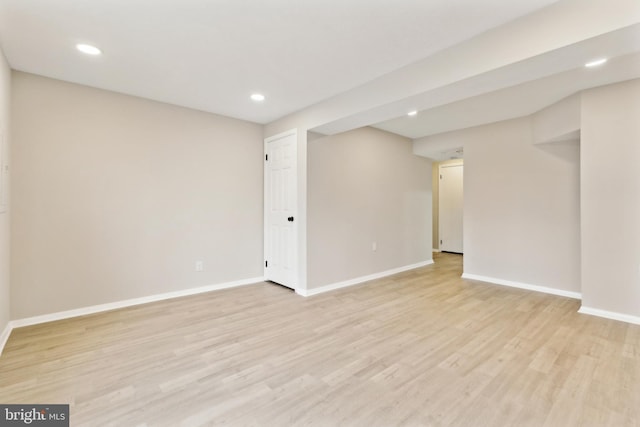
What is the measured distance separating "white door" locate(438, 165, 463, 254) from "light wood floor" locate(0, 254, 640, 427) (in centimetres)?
382

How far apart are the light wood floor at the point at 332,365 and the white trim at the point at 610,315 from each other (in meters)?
0.14

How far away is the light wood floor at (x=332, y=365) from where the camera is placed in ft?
5.29

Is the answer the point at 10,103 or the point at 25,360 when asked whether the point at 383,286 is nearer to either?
the point at 25,360

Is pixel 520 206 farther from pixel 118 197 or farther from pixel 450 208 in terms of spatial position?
pixel 118 197

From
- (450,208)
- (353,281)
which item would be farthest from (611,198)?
(450,208)

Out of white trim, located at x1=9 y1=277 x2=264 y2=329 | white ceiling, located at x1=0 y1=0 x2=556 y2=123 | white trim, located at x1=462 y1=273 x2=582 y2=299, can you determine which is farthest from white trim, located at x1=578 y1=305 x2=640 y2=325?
white trim, located at x1=9 y1=277 x2=264 y2=329

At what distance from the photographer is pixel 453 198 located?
277 inches

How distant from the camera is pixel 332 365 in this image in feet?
6.86

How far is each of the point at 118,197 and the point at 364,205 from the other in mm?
3220

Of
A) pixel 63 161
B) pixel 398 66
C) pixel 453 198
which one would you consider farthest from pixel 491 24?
pixel 453 198

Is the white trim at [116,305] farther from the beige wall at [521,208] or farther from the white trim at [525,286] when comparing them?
the beige wall at [521,208]

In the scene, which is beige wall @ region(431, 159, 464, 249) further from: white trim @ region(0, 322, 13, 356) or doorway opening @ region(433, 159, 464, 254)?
white trim @ region(0, 322, 13, 356)

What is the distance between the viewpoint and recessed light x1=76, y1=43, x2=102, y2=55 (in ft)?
7.36

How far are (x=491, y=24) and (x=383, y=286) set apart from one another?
321cm
